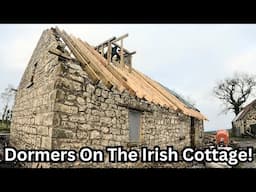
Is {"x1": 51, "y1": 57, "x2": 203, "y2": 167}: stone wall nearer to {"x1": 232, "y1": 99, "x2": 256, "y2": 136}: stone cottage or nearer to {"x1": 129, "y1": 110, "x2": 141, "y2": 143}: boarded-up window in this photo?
{"x1": 129, "y1": 110, "x2": 141, "y2": 143}: boarded-up window

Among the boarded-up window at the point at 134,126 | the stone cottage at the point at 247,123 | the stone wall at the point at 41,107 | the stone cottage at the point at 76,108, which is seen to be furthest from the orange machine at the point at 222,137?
the stone cottage at the point at 247,123

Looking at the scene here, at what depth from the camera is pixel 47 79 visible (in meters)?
4.26

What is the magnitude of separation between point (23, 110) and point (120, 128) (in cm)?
242

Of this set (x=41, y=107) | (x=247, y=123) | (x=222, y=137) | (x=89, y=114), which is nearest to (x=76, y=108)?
(x=89, y=114)

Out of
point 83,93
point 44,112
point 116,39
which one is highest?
point 116,39

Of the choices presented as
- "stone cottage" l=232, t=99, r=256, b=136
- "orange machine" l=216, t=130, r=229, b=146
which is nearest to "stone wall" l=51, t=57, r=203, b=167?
"orange machine" l=216, t=130, r=229, b=146

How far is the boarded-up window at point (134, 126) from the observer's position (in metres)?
5.56

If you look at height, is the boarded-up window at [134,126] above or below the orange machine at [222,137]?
above

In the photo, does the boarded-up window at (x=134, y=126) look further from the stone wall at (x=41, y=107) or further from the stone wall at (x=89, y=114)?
the stone wall at (x=41, y=107)

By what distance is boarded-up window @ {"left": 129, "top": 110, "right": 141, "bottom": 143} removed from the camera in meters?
5.56

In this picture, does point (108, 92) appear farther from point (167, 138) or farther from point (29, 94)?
point (167, 138)
